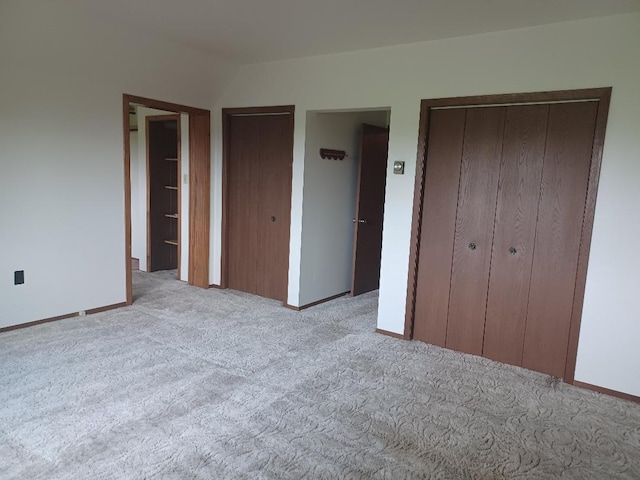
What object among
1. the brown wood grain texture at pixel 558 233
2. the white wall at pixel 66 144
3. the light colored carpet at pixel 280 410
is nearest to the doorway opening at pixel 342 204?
the light colored carpet at pixel 280 410

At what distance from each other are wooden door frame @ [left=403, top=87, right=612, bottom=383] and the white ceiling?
0.47 metres

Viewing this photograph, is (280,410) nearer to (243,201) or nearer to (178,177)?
(243,201)

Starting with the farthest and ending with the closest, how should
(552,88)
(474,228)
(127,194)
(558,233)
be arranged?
(127,194)
(474,228)
(558,233)
(552,88)

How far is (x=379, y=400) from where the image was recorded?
2836mm

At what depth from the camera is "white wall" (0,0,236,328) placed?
3453 millimetres

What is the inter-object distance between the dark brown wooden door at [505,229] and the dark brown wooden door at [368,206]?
1367 millimetres

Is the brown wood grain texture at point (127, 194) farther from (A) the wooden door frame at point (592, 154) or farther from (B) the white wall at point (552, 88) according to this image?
(A) the wooden door frame at point (592, 154)

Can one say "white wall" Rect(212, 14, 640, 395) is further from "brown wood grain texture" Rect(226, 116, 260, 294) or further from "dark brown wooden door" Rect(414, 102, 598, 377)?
"brown wood grain texture" Rect(226, 116, 260, 294)

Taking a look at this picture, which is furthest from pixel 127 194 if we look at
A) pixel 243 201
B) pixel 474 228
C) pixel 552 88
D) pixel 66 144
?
pixel 552 88

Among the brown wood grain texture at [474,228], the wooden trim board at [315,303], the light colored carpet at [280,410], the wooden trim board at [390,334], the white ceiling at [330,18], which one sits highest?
the white ceiling at [330,18]

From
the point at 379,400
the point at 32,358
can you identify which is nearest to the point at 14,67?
the point at 32,358

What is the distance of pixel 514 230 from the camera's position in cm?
342

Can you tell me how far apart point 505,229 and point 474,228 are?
0.76ft

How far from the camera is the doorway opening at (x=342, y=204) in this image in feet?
15.2
